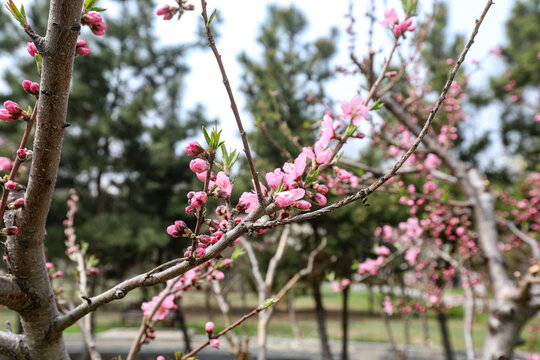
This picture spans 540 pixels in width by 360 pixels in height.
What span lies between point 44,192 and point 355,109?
2.64 ft

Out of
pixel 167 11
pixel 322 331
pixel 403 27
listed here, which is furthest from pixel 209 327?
pixel 322 331

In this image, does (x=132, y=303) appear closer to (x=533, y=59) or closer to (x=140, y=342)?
(x=140, y=342)

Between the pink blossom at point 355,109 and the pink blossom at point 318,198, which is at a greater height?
the pink blossom at point 355,109

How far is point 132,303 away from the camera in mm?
14828

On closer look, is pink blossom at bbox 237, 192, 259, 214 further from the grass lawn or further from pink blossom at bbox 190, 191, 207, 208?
the grass lawn

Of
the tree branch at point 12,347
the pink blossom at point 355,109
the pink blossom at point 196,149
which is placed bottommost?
the tree branch at point 12,347

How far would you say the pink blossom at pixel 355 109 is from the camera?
3.43 feet

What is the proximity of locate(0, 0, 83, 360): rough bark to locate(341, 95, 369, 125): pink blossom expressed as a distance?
2.22ft

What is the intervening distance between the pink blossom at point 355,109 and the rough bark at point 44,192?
68 cm

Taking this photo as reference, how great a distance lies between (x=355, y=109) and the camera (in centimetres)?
107

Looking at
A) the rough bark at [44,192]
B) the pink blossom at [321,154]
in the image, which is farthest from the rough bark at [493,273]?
the rough bark at [44,192]

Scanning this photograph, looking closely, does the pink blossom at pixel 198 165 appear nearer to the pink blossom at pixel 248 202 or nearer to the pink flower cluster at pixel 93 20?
the pink blossom at pixel 248 202

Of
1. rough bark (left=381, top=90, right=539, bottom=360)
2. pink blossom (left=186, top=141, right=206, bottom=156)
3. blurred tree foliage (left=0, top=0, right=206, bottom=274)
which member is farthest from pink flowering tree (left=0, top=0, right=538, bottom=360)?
blurred tree foliage (left=0, top=0, right=206, bottom=274)

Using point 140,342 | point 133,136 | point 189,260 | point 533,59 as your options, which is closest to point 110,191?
point 133,136
